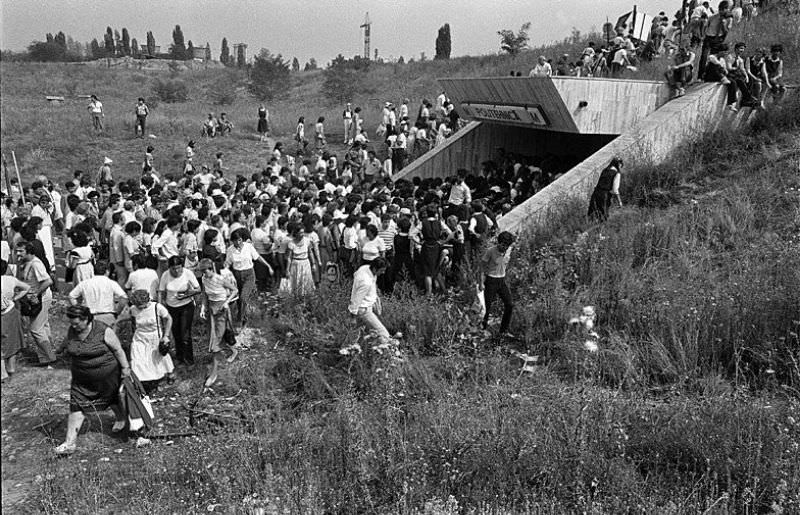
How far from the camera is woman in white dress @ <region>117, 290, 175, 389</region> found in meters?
6.61

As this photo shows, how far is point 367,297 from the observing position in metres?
7.12

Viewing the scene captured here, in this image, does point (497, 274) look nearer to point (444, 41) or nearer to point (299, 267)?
point (299, 267)

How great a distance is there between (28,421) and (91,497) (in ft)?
7.53

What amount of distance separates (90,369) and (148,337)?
105 centimetres

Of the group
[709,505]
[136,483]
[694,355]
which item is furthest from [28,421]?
[694,355]

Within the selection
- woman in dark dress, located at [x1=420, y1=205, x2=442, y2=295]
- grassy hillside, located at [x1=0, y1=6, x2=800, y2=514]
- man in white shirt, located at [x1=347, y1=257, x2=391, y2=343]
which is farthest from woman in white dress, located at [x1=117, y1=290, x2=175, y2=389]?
woman in dark dress, located at [x1=420, y1=205, x2=442, y2=295]

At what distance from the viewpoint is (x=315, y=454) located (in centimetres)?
530

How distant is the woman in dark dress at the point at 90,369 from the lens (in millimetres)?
5637

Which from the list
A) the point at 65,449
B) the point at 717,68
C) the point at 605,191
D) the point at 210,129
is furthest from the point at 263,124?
the point at 65,449

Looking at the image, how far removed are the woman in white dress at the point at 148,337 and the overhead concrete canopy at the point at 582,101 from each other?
9.04 m

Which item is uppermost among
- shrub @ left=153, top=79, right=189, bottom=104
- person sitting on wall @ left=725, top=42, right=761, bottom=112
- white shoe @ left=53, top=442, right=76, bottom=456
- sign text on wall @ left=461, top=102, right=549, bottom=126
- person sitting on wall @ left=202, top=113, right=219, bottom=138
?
shrub @ left=153, top=79, right=189, bottom=104

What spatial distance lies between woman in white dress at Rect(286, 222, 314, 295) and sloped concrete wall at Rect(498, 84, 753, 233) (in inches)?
130

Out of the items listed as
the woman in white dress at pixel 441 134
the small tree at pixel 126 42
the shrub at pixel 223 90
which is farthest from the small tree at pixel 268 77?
the small tree at pixel 126 42

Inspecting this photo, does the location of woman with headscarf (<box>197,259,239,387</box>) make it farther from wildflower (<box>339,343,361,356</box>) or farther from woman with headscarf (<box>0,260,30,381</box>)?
woman with headscarf (<box>0,260,30,381</box>)
